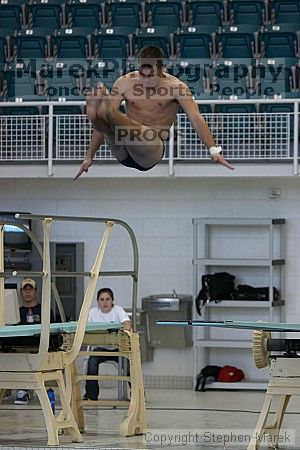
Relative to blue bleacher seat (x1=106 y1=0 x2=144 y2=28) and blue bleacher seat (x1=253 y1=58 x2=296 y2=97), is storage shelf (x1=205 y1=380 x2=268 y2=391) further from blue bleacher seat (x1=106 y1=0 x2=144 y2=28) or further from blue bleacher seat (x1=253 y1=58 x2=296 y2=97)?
blue bleacher seat (x1=106 y1=0 x2=144 y2=28)

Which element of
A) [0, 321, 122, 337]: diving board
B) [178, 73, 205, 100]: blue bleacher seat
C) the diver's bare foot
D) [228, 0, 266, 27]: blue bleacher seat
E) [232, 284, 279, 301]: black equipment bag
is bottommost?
[0, 321, 122, 337]: diving board

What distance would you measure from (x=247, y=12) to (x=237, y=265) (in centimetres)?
415

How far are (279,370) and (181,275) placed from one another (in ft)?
22.3

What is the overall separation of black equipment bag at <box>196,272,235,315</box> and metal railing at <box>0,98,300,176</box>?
5.43ft

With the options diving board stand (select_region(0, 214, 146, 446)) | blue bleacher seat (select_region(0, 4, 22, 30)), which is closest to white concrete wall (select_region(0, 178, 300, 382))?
blue bleacher seat (select_region(0, 4, 22, 30))

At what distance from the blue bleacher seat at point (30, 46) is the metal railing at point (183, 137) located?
163 centimetres

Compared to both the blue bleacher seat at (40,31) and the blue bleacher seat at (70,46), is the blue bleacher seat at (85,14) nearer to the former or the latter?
the blue bleacher seat at (40,31)

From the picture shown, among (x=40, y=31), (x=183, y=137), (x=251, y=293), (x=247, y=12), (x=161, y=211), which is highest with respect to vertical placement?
(x=247, y=12)

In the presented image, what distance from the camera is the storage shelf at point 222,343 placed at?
15.6m

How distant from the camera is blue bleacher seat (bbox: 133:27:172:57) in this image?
17109mm

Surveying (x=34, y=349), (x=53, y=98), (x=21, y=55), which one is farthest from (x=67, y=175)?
(x=34, y=349)

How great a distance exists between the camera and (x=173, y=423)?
11688 mm

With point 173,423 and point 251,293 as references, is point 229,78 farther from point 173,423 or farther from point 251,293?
point 173,423

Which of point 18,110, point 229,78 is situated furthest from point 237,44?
point 18,110
